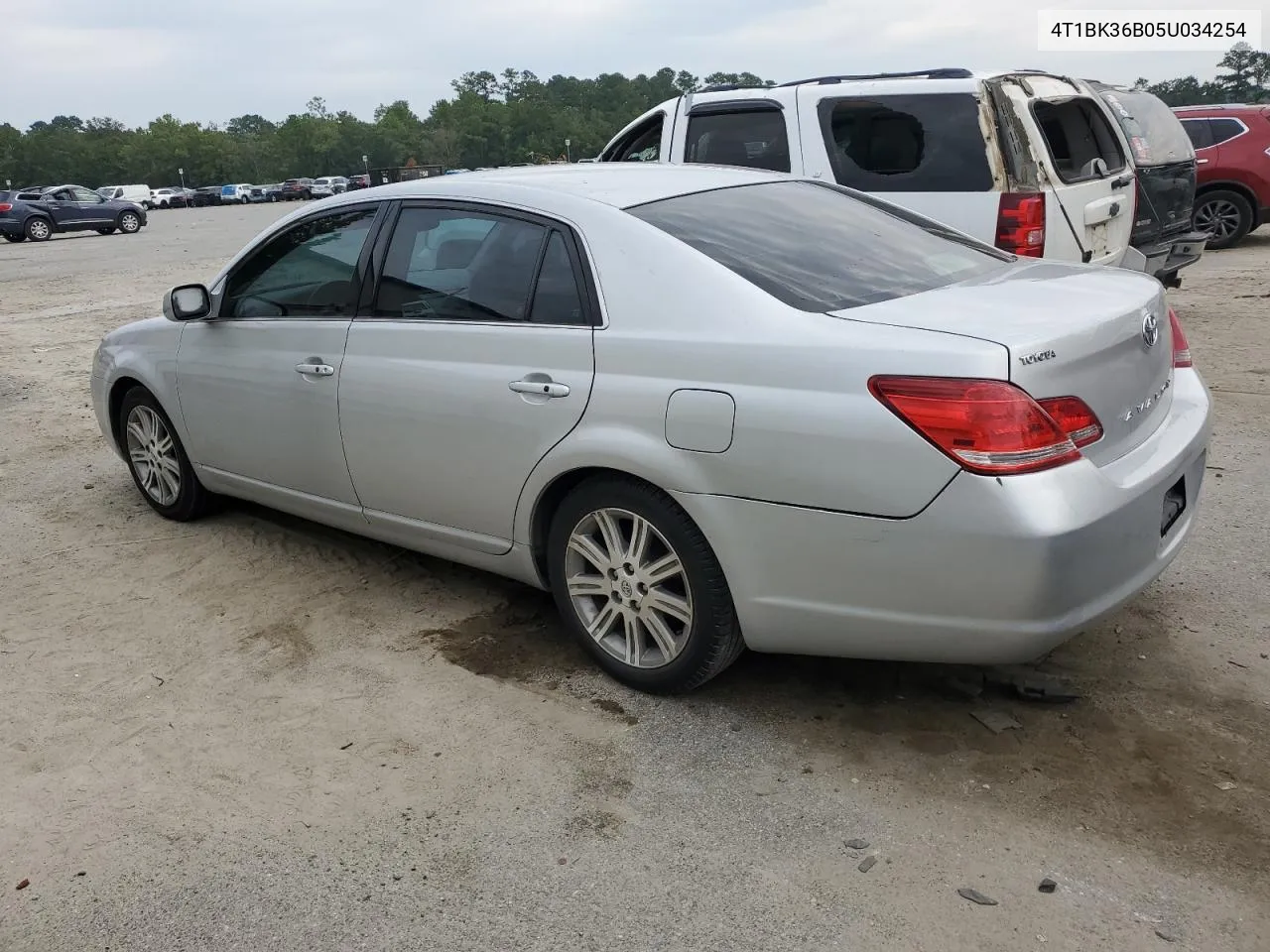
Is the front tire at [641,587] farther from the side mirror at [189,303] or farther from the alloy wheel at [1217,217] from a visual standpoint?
the alloy wheel at [1217,217]

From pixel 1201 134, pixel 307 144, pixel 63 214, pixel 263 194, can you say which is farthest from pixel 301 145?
pixel 1201 134

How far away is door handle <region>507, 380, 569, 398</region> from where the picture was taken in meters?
3.46

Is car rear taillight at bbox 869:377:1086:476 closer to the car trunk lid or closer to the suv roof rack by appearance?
the car trunk lid

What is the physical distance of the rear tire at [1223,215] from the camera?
555 inches

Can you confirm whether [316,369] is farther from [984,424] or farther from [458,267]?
[984,424]

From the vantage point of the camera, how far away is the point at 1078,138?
7.54 metres

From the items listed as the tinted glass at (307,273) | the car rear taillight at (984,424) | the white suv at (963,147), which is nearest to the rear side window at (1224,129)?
the white suv at (963,147)

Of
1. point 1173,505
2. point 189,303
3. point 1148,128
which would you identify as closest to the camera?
point 1173,505

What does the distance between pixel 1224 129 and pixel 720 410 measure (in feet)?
44.0

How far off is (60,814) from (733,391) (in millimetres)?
2181

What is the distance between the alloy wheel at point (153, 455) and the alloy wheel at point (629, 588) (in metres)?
2.67

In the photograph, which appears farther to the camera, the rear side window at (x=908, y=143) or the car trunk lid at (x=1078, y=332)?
the rear side window at (x=908, y=143)

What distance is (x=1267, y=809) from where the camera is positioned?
9.16 ft

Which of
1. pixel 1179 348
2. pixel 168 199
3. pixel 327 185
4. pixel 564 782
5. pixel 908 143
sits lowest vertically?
pixel 564 782
